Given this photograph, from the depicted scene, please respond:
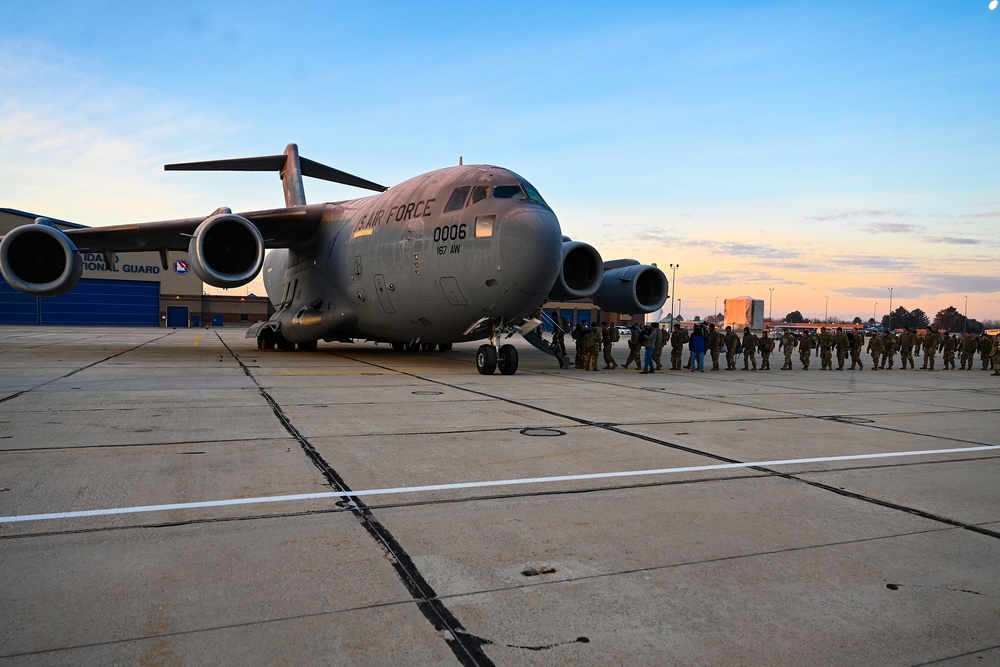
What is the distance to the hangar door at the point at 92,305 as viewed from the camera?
5369 centimetres

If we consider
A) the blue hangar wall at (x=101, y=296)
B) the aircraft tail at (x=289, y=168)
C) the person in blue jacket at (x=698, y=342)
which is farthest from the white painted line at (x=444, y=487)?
the blue hangar wall at (x=101, y=296)

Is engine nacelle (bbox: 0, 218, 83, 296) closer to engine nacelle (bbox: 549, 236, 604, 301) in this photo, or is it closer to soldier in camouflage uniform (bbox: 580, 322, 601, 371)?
engine nacelle (bbox: 549, 236, 604, 301)

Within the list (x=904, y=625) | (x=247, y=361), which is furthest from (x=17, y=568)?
(x=247, y=361)

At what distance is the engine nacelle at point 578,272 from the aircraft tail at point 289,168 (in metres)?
7.05

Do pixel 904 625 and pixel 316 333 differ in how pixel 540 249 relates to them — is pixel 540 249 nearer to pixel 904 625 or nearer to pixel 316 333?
pixel 316 333

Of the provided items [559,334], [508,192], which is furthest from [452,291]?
[559,334]

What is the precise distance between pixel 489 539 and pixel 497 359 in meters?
10.2

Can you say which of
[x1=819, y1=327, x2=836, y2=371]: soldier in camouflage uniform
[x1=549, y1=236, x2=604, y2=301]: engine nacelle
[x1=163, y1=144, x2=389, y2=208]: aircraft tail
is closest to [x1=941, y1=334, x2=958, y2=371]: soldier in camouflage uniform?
[x1=819, y1=327, x2=836, y2=371]: soldier in camouflage uniform

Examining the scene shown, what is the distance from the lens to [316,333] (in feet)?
61.9

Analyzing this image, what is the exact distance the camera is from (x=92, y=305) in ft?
184

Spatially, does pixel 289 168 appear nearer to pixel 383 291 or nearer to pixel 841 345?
pixel 383 291

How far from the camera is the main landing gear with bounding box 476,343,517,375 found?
46.2 ft

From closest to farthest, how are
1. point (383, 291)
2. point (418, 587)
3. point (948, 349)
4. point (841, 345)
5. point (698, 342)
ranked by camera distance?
point (418, 587) < point (383, 291) < point (698, 342) < point (841, 345) < point (948, 349)

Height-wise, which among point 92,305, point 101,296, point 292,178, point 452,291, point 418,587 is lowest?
point 418,587
